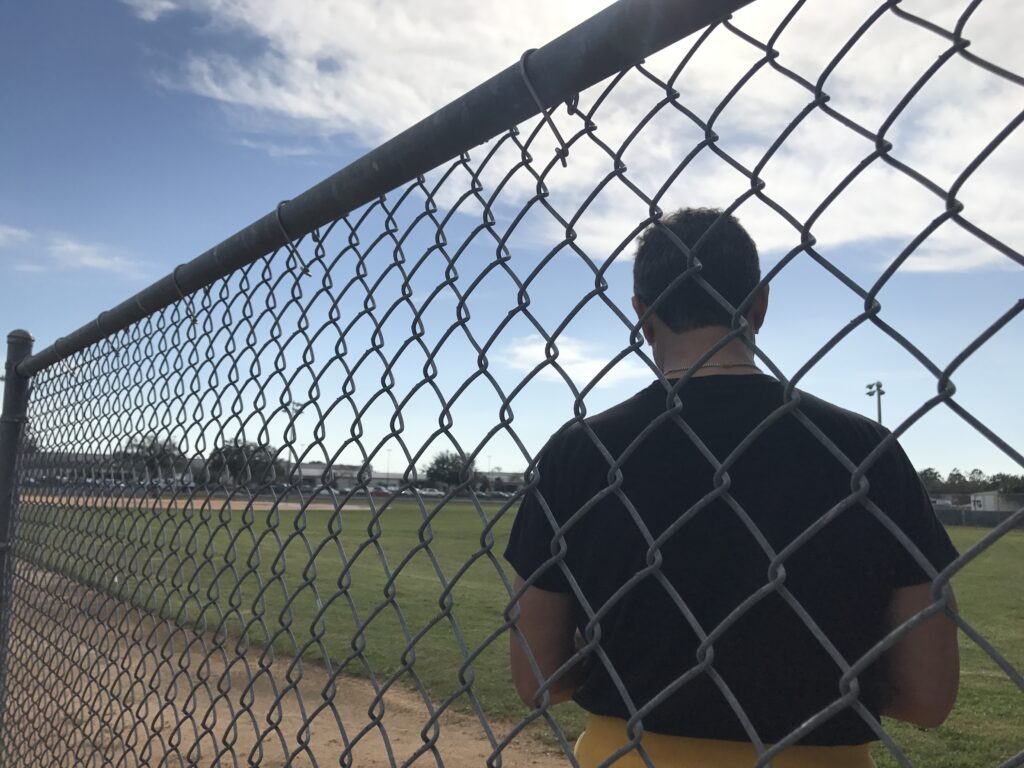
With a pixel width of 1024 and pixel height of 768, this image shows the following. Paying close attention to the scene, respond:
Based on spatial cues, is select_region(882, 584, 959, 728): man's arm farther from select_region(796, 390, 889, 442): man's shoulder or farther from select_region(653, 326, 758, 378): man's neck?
select_region(653, 326, 758, 378): man's neck

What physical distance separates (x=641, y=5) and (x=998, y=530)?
0.94m

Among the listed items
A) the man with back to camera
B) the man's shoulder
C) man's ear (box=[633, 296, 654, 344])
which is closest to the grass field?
the man with back to camera

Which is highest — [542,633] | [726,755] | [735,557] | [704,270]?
[704,270]

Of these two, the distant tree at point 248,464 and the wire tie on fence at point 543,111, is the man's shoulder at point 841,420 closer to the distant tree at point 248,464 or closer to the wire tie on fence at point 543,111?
the wire tie on fence at point 543,111

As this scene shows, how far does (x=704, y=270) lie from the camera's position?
1462mm

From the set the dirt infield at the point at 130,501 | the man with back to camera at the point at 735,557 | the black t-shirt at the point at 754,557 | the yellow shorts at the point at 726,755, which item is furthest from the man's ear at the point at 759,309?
the dirt infield at the point at 130,501

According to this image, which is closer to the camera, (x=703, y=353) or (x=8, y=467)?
(x=703, y=353)

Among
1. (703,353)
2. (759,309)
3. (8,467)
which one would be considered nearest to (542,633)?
(703,353)

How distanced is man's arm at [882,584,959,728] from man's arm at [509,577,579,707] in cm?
57

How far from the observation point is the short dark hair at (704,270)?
1451 mm

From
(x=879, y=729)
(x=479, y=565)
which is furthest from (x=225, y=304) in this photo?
(x=479, y=565)

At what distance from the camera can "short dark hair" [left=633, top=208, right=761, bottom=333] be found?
1451mm

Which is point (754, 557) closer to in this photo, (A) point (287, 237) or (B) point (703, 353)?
(B) point (703, 353)

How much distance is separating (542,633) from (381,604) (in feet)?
1.35
